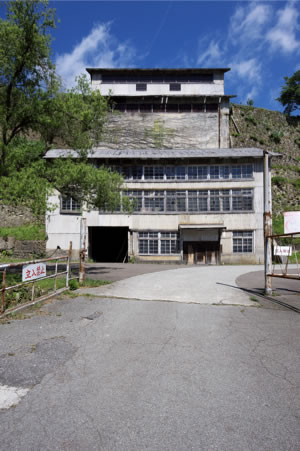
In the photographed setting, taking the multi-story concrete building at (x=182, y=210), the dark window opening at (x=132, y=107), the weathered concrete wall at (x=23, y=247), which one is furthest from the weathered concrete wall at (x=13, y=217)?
the dark window opening at (x=132, y=107)

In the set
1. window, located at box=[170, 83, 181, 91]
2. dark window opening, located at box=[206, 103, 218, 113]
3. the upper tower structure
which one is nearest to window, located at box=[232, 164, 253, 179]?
dark window opening, located at box=[206, 103, 218, 113]

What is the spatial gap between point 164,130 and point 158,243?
16.6 meters

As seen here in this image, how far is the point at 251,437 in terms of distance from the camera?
9.07 feet

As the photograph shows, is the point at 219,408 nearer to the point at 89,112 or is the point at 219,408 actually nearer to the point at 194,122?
the point at 89,112

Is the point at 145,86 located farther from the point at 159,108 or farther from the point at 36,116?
the point at 36,116

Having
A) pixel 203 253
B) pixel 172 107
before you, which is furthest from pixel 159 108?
pixel 203 253

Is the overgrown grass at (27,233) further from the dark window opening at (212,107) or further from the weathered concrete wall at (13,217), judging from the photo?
the dark window opening at (212,107)

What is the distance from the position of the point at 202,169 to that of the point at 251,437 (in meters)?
24.7

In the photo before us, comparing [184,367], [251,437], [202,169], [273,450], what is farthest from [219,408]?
[202,169]

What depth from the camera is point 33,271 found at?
7996 mm

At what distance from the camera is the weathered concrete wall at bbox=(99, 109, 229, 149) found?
33.8m

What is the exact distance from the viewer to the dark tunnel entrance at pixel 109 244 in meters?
27.0

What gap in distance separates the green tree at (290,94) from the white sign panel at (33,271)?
6376 cm

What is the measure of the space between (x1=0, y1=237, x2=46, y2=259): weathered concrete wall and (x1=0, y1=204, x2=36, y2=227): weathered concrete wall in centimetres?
553
